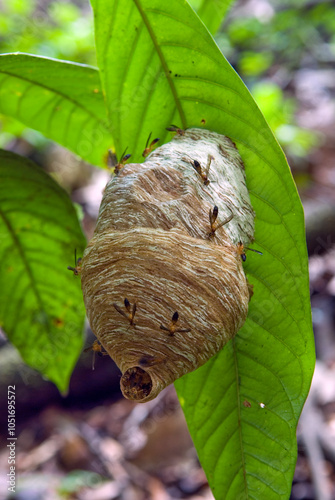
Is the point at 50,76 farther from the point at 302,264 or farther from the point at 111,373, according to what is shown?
the point at 111,373

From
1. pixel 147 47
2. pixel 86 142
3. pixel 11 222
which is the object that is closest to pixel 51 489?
pixel 11 222

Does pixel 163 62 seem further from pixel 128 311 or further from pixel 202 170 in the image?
pixel 128 311

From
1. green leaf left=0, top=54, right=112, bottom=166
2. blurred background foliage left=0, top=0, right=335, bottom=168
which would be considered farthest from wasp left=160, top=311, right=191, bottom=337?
blurred background foliage left=0, top=0, right=335, bottom=168

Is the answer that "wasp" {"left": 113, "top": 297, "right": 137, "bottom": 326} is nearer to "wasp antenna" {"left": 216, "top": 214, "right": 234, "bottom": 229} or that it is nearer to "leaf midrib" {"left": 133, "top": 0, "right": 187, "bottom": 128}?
"wasp antenna" {"left": 216, "top": 214, "right": 234, "bottom": 229}

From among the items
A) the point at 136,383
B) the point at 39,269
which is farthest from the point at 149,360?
the point at 39,269

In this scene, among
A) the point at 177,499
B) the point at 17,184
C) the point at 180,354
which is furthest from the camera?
the point at 177,499

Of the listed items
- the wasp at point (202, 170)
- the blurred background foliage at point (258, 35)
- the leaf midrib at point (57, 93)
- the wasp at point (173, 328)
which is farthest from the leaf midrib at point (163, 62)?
the blurred background foliage at point (258, 35)
